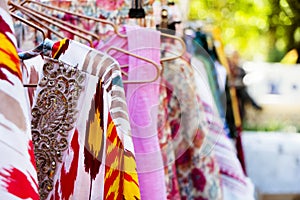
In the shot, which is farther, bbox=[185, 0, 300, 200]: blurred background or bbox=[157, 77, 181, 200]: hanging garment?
bbox=[185, 0, 300, 200]: blurred background

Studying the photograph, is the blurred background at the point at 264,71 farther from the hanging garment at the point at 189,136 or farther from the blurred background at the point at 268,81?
the hanging garment at the point at 189,136

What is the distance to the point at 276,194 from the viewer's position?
2.85m

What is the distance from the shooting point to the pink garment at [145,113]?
874mm

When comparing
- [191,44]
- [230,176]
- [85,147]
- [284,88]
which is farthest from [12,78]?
[284,88]

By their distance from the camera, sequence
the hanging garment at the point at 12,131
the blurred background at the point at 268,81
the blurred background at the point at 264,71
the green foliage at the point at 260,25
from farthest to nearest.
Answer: the green foliage at the point at 260,25, the blurred background at the point at 268,81, the blurred background at the point at 264,71, the hanging garment at the point at 12,131

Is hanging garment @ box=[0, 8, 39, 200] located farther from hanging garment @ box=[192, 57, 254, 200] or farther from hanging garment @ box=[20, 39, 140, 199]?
hanging garment @ box=[192, 57, 254, 200]

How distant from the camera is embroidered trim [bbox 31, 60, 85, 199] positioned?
71 centimetres

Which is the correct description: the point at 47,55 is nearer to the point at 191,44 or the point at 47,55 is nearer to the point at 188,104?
the point at 188,104

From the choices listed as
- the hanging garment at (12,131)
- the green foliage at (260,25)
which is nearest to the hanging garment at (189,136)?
the hanging garment at (12,131)

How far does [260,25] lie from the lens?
21.4 feet

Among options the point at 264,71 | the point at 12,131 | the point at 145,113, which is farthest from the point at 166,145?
the point at 264,71

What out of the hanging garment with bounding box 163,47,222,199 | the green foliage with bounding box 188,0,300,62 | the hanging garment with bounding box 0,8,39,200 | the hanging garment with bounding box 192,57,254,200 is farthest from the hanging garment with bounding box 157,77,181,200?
the green foliage with bounding box 188,0,300,62

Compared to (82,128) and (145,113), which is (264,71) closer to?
(145,113)

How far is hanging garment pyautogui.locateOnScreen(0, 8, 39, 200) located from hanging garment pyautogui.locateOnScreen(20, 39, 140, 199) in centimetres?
A: 18
